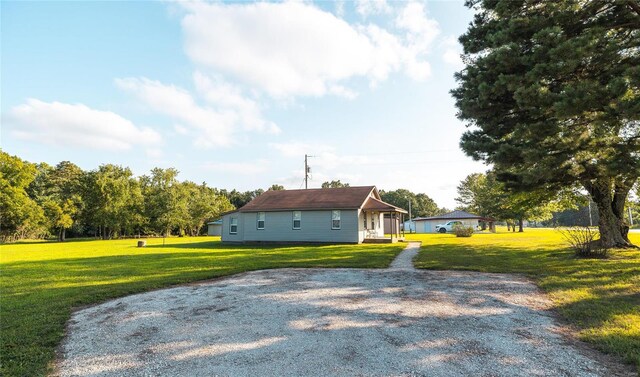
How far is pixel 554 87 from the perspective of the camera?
859 cm

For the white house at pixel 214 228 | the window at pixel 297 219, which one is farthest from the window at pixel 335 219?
the white house at pixel 214 228

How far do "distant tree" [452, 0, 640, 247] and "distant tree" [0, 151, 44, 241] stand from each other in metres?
44.4

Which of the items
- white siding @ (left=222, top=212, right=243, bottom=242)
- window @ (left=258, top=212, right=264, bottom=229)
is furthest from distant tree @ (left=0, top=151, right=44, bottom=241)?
window @ (left=258, top=212, right=264, bottom=229)

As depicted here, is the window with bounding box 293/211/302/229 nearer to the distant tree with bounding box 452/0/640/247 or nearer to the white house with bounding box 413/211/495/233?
the distant tree with bounding box 452/0/640/247

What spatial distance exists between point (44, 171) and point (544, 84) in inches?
2478

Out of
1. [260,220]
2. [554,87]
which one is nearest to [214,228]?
[260,220]

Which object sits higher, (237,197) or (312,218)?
(237,197)

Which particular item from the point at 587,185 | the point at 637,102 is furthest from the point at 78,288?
the point at 587,185

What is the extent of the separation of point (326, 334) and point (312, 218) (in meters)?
18.0

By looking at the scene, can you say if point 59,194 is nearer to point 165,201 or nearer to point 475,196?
point 165,201

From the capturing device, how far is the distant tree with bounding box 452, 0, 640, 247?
7473 mm

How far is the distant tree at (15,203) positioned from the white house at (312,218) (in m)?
26.4

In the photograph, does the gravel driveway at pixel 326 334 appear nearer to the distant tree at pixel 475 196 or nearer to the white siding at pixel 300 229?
the white siding at pixel 300 229

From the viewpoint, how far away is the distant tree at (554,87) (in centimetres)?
747
